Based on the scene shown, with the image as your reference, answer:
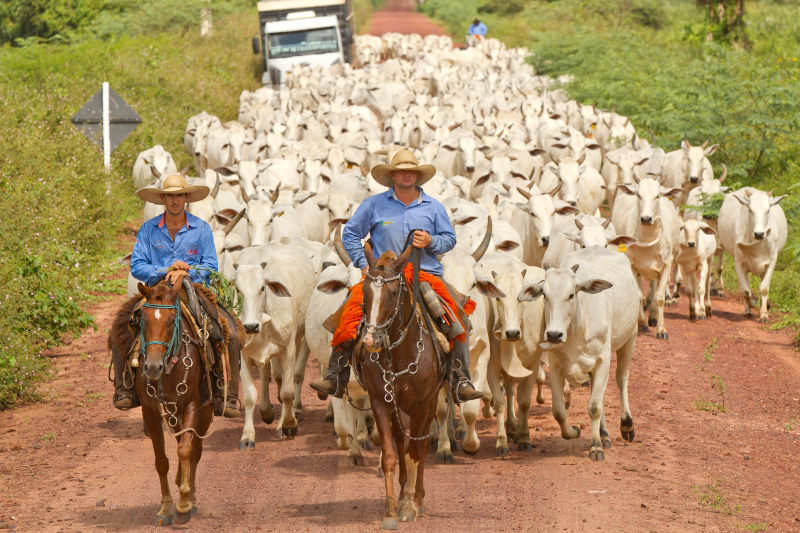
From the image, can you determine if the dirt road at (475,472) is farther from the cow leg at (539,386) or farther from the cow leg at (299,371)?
the cow leg at (299,371)

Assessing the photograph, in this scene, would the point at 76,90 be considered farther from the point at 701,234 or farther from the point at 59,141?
the point at 701,234

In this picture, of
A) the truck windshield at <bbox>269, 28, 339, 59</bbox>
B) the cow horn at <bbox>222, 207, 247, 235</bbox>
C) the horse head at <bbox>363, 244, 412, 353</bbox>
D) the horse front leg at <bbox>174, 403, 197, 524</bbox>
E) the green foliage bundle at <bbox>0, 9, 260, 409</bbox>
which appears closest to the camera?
the horse head at <bbox>363, 244, 412, 353</bbox>

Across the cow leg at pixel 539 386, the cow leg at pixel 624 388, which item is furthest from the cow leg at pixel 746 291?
the cow leg at pixel 624 388

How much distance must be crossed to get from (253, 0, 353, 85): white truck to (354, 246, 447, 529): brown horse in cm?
2881

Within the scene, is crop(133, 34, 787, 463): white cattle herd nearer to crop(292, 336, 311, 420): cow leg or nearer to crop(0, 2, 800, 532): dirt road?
crop(292, 336, 311, 420): cow leg

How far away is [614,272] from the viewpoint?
35.5 ft

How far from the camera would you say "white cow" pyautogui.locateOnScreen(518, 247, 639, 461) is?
9609 millimetres

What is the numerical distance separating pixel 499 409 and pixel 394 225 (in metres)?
2.65

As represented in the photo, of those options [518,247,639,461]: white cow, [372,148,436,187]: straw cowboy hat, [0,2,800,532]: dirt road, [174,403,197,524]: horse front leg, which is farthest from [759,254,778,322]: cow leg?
[174,403,197,524]: horse front leg

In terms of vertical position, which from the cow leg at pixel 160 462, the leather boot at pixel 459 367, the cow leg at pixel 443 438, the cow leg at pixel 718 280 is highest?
the leather boot at pixel 459 367

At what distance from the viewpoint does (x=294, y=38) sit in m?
36.3

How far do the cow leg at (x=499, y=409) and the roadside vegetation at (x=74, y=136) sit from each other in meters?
4.50

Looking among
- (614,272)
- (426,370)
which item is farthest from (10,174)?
(426,370)

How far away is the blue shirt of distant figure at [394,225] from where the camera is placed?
316 inches
